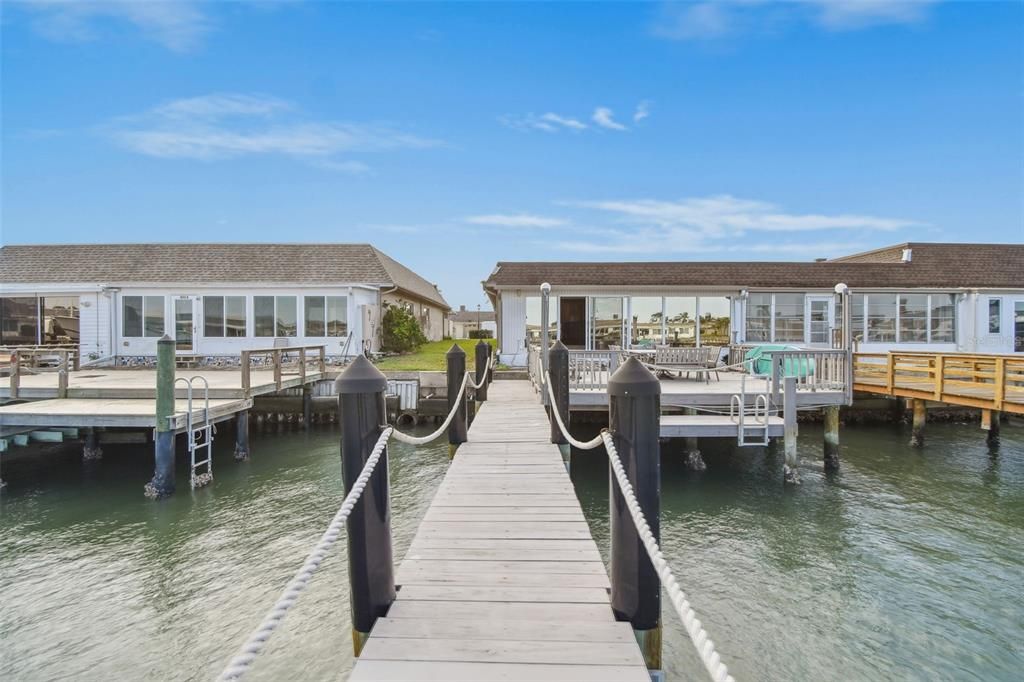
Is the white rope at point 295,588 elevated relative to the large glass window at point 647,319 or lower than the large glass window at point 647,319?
lower

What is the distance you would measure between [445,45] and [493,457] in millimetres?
16160

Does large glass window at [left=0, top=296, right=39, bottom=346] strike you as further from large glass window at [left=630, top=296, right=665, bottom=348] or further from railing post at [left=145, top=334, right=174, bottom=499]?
large glass window at [left=630, top=296, right=665, bottom=348]

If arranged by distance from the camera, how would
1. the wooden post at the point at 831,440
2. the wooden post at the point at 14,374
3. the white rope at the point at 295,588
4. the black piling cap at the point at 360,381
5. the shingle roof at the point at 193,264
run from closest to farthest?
the white rope at the point at 295,588
the black piling cap at the point at 360,381
the wooden post at the point at 831,440
the wooden post at the point at 14,374
the shingle roof at the point at 193,264

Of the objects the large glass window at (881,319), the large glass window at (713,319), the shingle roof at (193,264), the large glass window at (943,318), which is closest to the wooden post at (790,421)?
the large glass window at (713,319)

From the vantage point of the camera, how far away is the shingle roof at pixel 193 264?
64.6 feet

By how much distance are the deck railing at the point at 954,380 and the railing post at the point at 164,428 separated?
1567 centimetres

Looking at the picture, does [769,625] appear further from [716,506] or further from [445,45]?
[445,45]

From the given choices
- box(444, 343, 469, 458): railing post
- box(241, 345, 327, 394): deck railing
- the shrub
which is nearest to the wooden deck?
box(444, 343, 469, 458): railing post

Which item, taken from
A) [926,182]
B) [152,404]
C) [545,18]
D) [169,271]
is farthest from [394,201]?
[926,182]

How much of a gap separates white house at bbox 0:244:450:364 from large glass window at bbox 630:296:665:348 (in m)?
10.3

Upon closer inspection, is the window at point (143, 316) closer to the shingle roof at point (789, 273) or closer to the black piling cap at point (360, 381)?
the shingle roof at point (789, 273)

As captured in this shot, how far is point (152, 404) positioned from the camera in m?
10.7

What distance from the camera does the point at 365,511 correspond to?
8.70 ft

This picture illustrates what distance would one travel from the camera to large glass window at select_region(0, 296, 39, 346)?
65.0 feet
